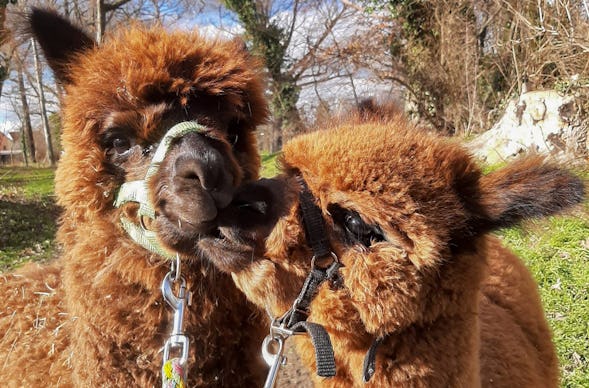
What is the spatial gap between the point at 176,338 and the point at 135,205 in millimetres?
612

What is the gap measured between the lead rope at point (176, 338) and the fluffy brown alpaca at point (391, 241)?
19 centimetres

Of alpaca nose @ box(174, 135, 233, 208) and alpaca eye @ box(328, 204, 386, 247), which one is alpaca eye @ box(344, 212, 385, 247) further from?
alpaca nose @ box(174, 135, 233, 208)

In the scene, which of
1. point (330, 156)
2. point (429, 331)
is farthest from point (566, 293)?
point (330, 156)

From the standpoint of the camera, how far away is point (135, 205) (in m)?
1.90

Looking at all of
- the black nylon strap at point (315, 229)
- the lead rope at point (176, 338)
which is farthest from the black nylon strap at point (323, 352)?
the lead rope at point (176, 338)

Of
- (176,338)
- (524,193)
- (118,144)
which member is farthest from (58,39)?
(524,193)

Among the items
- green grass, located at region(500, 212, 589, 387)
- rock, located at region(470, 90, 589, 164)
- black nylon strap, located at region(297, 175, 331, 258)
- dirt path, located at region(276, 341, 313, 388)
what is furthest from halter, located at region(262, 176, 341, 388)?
rock, located at region(470, 90, 589, 164)

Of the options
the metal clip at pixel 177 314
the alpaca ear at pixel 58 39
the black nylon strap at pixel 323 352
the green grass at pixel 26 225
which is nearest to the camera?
the black nylon strap at pixel 323 352

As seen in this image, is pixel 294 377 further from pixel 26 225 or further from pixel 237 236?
pixel 26 225

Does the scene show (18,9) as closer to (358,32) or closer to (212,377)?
(212,377)

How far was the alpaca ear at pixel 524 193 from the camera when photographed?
1444 mm

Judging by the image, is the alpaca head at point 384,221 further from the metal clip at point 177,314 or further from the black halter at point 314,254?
the metal clip at point 177,314

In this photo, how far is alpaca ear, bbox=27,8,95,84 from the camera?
7.07ft

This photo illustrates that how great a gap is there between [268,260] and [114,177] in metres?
0.80
